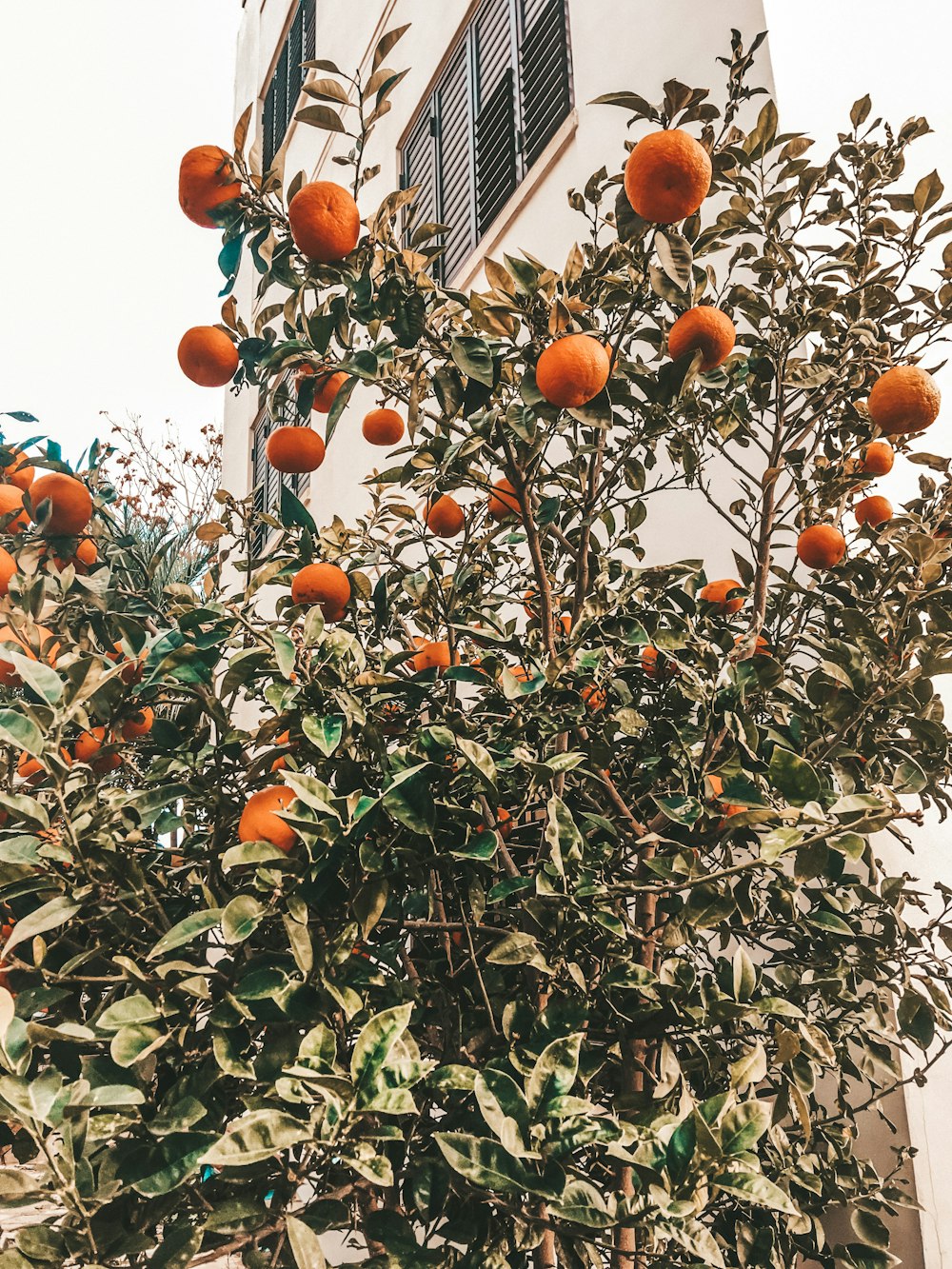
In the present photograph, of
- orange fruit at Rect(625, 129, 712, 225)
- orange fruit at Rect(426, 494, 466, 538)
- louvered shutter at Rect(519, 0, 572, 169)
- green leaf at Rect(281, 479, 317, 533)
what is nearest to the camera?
orange fruit at Rect(625, 129, 712, 225)

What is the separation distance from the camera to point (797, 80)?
6.29ft

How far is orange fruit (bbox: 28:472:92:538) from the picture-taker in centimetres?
126

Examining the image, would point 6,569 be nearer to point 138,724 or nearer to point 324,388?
point 138,724

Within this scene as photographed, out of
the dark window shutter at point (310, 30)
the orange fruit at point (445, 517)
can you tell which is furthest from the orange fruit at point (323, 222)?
the dark window shutter at point (310, 30)

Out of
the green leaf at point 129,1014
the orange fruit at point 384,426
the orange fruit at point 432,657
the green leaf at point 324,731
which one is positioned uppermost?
the orange fruit at point 384,426

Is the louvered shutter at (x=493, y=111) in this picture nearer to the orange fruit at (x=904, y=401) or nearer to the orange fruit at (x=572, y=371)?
the orange fruit at (x=904, y=401)

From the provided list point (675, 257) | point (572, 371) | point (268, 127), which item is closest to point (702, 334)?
point (675, 257)

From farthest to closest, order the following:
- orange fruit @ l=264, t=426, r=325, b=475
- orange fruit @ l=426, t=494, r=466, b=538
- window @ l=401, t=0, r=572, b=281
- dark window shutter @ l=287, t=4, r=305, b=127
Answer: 1. dark window shutter @ l=287, t=4, r=305, b=127
2. window @ l=401, t=0, r=572, b=281
3. orange fruit @ l=426, t=494, r=466, b=538
4. orange fruit @ l=264, t=426, r=325, b=475

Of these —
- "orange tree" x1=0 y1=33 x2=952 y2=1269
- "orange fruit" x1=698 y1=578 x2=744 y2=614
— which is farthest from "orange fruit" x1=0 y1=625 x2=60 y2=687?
"orange fruit" x1=698 y1=578 x2=744 y2=614

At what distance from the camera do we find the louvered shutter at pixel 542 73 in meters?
3.23

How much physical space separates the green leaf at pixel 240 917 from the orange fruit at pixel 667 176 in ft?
2.82

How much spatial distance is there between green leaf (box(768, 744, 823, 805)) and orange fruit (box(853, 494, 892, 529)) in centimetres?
80

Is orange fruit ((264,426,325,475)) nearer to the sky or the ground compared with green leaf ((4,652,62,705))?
nearer to the sky

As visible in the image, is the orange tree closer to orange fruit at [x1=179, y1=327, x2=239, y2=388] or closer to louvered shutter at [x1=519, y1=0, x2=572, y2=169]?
orange fruit at [x1=179, y1=327, x2=239, y2=388]
